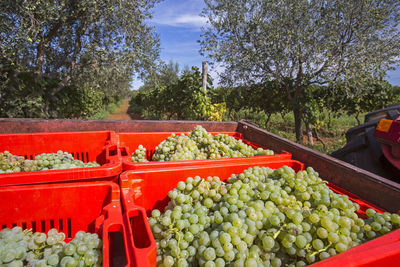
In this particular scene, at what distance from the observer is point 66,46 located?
7.32m

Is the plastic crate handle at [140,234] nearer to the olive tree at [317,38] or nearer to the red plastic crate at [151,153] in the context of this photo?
the red plastic crate at [151,153]

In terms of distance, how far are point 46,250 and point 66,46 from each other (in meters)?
8.27

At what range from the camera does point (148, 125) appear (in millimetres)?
2676

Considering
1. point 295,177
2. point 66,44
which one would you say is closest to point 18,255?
point 295,177

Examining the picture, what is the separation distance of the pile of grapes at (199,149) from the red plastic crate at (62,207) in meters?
0.80

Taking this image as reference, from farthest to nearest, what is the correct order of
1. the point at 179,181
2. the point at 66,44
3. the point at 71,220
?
the point at 66,44
the point at 179,181
the point at 71,220

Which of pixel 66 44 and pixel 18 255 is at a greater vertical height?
pixel 66 44

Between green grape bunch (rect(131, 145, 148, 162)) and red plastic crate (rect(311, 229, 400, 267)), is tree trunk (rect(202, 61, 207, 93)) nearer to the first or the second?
green grape bunch (rect(131, 145, 148, 162))

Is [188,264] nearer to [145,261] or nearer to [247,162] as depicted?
[145,261]

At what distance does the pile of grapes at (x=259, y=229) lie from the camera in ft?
2.94

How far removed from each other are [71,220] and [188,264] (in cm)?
67

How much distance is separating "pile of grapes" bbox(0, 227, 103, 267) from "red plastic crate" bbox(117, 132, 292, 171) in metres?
0.49

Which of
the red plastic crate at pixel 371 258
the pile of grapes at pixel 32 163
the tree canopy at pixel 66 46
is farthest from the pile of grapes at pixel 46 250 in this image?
the tree canopy at pixel 66 46

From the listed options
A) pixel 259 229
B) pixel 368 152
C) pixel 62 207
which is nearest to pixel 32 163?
pixel 62 207
